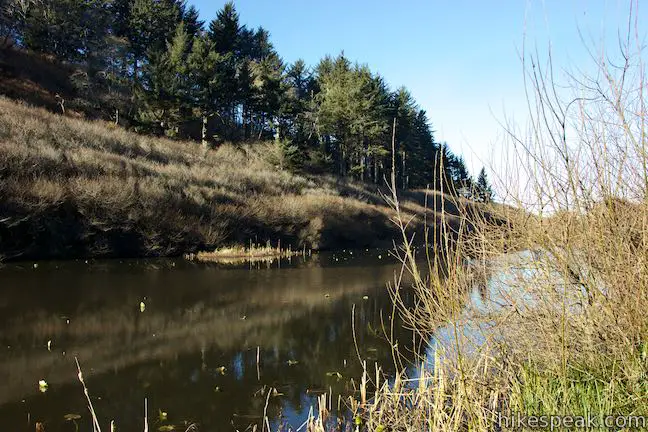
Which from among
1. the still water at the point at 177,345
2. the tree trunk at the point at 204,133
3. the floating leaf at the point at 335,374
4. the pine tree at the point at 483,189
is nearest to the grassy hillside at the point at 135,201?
the still water at the point at 177,345

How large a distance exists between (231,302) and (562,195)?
9066mm

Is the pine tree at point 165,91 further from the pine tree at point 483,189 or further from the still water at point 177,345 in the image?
the pine tree at point 483,189

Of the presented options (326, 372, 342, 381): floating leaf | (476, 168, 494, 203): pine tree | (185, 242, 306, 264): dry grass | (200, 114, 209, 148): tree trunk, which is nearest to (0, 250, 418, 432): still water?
(326, 372, 342, 381): floating leaf

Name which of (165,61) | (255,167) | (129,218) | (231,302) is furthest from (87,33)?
(231,302)

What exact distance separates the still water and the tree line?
1845 centimetres

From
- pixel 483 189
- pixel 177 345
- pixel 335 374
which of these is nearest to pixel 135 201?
pixel 177 345

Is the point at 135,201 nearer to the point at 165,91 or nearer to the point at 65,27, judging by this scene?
the point at 165,91

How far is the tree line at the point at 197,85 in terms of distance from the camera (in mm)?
32812

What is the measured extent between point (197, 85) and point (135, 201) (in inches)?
704

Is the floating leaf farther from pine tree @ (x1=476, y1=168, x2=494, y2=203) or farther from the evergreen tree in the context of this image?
the evergreen tree

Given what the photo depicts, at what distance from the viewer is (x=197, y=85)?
Answer: 34.3 meters

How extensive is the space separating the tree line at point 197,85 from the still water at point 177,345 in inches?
726

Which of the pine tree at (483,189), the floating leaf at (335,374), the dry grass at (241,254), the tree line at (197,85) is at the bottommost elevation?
the floating leaf at (335,374)

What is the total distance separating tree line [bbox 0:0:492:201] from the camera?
32812 mm
